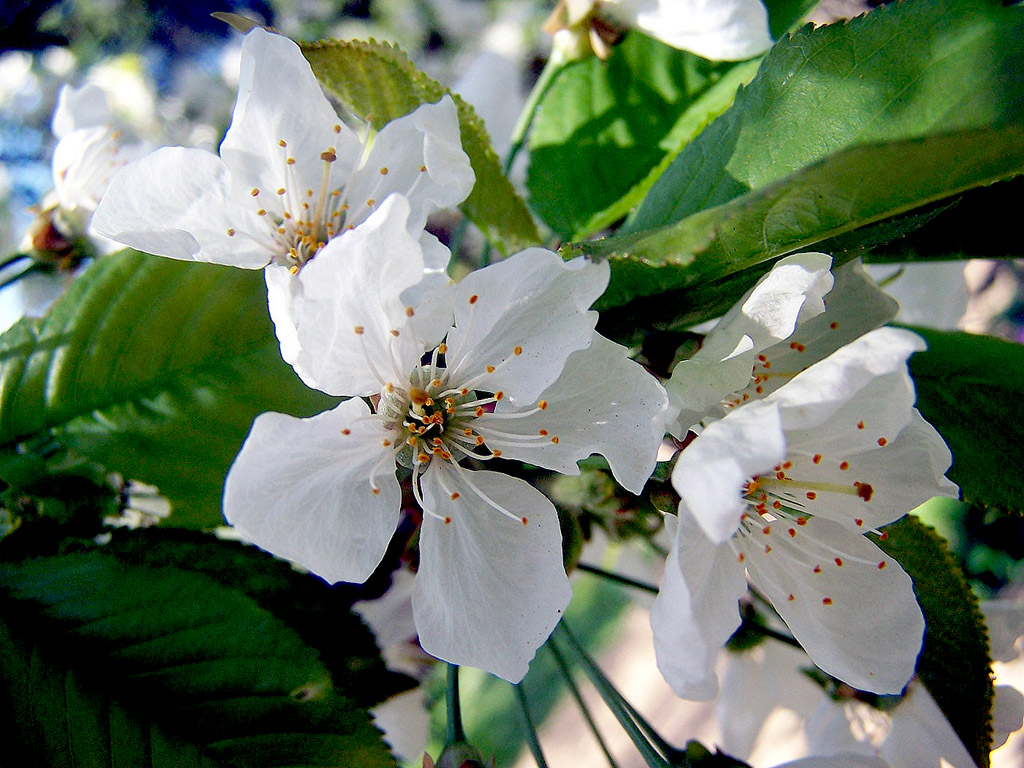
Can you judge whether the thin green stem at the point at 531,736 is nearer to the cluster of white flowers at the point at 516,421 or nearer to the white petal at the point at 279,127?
the cluster of white flowers at the point at 516,421

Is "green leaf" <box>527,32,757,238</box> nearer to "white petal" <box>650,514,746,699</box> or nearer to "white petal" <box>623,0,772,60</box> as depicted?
"white petal" <box>623,0,772,60</box>

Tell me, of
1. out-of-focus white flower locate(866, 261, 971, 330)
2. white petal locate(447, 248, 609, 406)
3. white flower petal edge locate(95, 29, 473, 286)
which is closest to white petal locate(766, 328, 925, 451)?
white petal locate(447, 248, 609, 406)

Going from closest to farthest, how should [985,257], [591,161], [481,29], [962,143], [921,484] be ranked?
[962,143] → [921,484] → [985,257] → [591,161] → [481,29]

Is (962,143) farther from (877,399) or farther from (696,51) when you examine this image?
(696,51)

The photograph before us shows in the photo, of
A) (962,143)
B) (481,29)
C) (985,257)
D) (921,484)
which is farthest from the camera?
(481,29)

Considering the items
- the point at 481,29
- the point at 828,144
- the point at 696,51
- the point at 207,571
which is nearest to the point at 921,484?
the point at 828,144

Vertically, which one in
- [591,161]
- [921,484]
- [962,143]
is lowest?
[921,484]

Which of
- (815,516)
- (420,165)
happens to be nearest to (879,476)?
(815,516)
